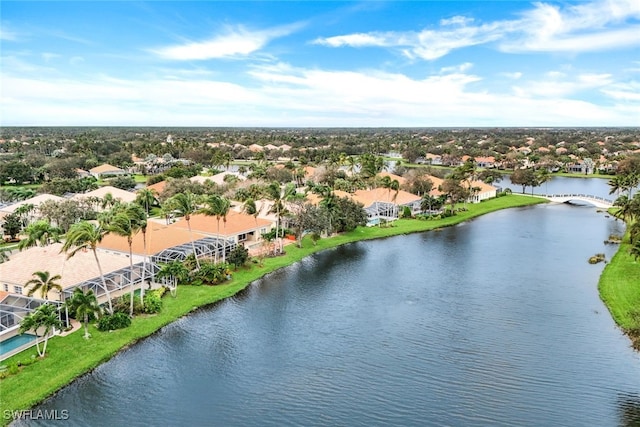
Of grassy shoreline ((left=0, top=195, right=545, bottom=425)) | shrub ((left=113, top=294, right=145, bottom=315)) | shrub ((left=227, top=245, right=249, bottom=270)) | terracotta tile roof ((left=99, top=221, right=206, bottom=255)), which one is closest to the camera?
grassy shoreline ((left=0, top=195, right=545, bottom=425))

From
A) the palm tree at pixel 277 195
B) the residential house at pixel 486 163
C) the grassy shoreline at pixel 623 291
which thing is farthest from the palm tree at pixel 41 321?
the residential house at pixel 486 163

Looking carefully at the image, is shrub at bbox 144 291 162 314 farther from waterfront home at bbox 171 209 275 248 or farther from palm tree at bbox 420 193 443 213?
palm tree at bbox 420 193 443 213

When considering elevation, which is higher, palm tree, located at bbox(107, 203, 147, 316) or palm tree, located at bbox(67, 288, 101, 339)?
palm tree, located at bbox(107, 203, 147, 316)

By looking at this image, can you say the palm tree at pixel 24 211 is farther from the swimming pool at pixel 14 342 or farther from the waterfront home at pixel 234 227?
the swimming pool at pixel 14 342

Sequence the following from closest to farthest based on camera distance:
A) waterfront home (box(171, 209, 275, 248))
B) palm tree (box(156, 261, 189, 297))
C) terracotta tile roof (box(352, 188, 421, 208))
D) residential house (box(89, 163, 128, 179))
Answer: palm tree (box(156, 261, 189, 297)), waterfront home (box(171, 209, 275, 248)), terracotta tile roof (box(352, 188, 421, 208)), residential house (box(89, 163, 128, 179))

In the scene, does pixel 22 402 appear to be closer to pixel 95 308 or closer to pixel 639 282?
pixel 95 308

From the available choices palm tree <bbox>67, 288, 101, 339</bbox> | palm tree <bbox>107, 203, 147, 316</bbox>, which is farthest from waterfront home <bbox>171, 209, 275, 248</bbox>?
palm tree <bbox>67, 288, 101, 339</bbox>
